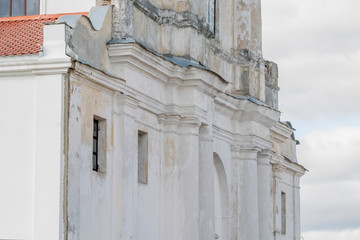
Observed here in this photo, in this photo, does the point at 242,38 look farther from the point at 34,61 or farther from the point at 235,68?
the point at 34,61

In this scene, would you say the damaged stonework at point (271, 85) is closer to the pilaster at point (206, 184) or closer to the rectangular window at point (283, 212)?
the rectangular window at point (283, 212)

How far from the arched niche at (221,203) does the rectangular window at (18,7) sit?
7.31 m

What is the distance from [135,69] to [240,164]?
756 cm

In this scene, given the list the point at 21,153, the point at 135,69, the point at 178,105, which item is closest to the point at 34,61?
the point at 21,153

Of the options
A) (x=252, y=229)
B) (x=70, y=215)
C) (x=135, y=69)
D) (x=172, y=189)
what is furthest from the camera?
(x=252, y=229)

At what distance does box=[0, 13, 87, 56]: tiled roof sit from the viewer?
70.7 ft

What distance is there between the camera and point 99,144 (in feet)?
75.6

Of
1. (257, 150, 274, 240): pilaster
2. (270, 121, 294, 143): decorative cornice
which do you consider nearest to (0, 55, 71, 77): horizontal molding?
(257, 150, 274, 240): pilaster

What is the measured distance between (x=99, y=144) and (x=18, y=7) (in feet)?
14.4

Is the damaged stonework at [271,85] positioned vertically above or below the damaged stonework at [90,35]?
above

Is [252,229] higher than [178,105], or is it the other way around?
[178,105]

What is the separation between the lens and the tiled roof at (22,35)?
21.6 metres

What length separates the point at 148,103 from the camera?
25.0 m

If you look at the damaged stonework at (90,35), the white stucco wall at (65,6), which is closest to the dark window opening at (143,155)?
the damaged stonework at (90,35)
